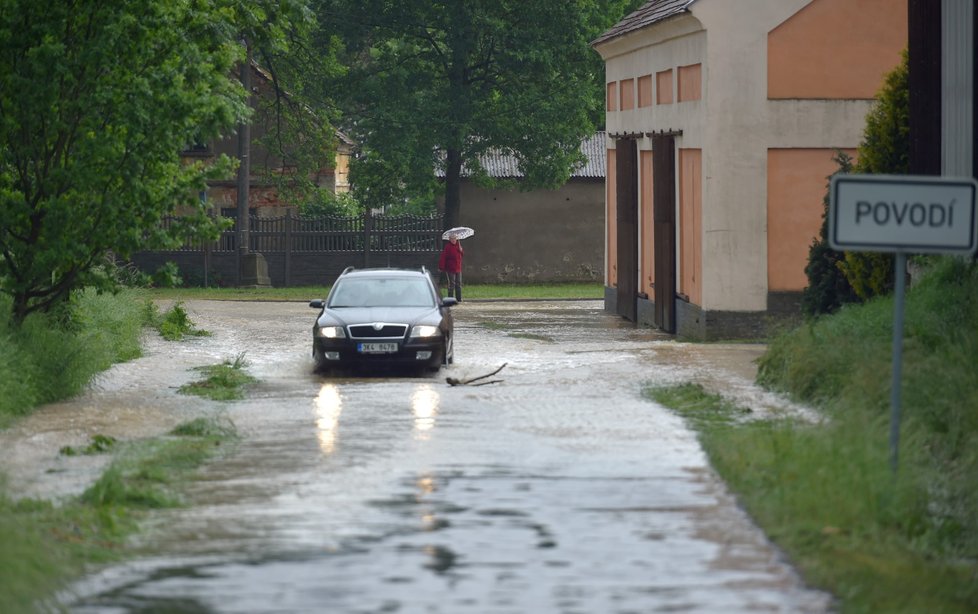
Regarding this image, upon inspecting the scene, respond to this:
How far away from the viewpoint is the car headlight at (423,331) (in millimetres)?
20797

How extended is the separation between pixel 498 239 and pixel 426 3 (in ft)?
25.1

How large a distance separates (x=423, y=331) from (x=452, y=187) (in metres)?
27.5

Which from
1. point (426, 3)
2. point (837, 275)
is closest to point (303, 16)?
point (837, 275)

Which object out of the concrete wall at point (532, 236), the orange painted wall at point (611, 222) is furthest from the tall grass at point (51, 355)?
the concrete wall at point (532, 236)

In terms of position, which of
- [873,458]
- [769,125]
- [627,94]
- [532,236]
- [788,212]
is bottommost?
[873,458]

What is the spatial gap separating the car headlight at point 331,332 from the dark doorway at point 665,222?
9832 mm

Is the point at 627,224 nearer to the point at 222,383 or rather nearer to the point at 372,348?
the point at 372,348

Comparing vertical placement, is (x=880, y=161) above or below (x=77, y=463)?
above

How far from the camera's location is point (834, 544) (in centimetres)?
934

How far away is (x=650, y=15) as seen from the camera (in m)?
30.7

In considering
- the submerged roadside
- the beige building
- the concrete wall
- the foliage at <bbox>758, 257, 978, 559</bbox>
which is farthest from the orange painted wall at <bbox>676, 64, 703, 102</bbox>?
the concrete wall

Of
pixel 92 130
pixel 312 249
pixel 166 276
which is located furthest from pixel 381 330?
pixel 312 249

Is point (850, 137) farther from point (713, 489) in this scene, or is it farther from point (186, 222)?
point (713, 489)

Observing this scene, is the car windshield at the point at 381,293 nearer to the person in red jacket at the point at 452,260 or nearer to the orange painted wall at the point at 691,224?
the orange painted wall at the point at 691,224
